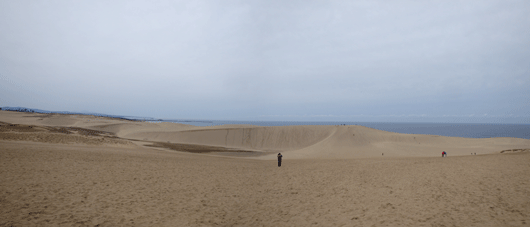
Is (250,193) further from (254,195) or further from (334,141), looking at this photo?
(334,141)

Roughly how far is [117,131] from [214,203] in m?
53.0

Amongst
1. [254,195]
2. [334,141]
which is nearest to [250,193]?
[254,195]

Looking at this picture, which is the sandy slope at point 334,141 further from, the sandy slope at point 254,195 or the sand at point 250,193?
the sandy slope at point 254,195

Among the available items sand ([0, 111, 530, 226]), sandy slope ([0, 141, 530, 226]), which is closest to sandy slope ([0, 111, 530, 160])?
sand ([0, 111, 530, 226])

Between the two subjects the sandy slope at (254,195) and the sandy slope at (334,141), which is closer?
the sandy slope at (254,195)

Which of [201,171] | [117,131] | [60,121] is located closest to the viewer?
[201,171]

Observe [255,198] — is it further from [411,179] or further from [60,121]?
[60,121]

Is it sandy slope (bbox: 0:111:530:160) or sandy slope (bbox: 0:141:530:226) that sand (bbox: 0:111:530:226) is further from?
sandy slope (bbox: 0:111:530:160)

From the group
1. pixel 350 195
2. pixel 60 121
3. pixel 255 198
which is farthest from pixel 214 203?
pixel 60 121

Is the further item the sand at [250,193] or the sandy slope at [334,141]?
the sandy slope at [334,141]

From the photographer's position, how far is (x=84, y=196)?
735 centimetres

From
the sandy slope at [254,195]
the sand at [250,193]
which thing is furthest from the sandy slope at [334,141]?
the sandy slope at [254,195]

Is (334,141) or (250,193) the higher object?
(334,141)

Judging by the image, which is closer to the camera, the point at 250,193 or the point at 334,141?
the point at 250,193
